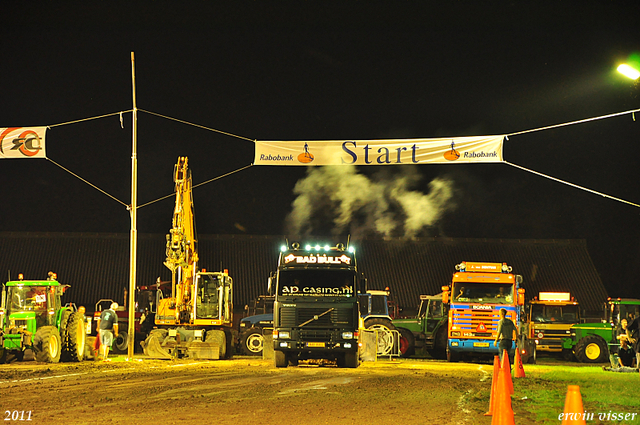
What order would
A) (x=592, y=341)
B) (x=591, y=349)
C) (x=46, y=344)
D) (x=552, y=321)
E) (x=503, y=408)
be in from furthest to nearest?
(x=552, y=321)
(x=591, y=349)
(x=592, y=341)
(x=46, y=344)
(x=503, y=408)

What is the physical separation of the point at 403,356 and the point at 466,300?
5509 millimetres

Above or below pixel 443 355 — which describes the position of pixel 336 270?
above

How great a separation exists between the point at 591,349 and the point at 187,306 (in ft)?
50.9

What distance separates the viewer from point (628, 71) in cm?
1197

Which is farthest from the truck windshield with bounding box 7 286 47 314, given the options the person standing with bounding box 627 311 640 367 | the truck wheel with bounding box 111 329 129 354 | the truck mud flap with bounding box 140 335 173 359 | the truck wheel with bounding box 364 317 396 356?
the person standing with bounding box 627 311 640 367

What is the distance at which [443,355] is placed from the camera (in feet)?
101

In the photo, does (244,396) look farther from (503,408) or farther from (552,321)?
(552,321)

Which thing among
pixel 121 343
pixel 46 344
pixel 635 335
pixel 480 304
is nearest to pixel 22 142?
pixel 46 344

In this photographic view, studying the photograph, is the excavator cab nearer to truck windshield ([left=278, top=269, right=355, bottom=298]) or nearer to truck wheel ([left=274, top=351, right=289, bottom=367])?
truck wheel ([left=274, top=351, right=289, bottom=367])

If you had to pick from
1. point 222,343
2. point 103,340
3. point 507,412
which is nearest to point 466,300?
point 222,343

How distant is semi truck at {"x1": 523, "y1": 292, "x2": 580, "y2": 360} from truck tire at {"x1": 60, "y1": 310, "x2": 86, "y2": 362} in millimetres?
17069

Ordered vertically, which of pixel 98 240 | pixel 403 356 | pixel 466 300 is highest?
pixel 98 240

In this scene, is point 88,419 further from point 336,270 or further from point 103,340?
point 103,340

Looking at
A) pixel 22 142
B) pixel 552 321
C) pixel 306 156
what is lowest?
pixel 552 321
